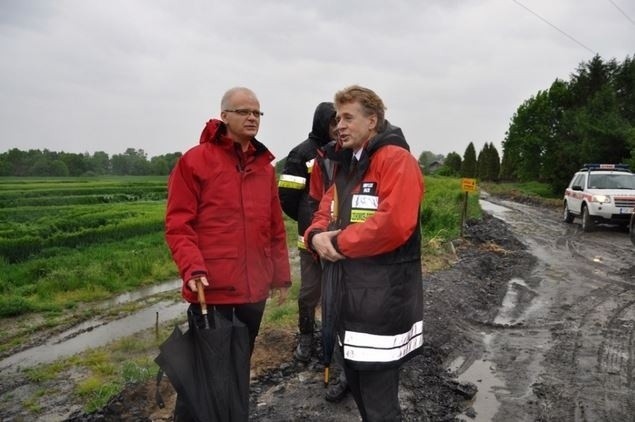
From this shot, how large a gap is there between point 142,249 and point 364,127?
553 inches

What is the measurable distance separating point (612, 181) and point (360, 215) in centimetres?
1417

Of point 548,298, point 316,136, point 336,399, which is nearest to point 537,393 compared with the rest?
point 336,399

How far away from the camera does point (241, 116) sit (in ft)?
9.46

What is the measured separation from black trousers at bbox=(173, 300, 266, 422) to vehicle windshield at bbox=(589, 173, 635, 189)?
13722 millimetres

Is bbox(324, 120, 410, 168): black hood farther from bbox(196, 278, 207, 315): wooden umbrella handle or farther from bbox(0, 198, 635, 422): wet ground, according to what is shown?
bbox(0, 198, 635, 422): wet ground

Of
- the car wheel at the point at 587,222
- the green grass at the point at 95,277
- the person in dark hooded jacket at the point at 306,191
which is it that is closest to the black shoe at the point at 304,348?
the person in dark hooded jacket at the point at 306,191

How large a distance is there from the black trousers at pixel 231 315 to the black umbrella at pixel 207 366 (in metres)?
0.09

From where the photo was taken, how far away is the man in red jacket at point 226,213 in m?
2.73

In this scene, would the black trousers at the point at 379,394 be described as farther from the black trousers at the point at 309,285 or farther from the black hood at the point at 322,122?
the black hood at the point at 322,122

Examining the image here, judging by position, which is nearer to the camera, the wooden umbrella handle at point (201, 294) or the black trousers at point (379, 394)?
the black trousers at point (379, 394)

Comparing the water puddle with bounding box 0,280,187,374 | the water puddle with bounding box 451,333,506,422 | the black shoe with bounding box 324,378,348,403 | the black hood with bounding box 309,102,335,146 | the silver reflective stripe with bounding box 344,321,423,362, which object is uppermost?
the black hood with bounding box 309,102,335,146

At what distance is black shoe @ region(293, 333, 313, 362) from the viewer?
4.34 meters

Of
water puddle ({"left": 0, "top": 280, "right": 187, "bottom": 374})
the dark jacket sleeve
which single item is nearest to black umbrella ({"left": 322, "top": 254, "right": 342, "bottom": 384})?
the dark jacket sleeve

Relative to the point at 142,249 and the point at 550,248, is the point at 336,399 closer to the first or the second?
the point at 550,248
